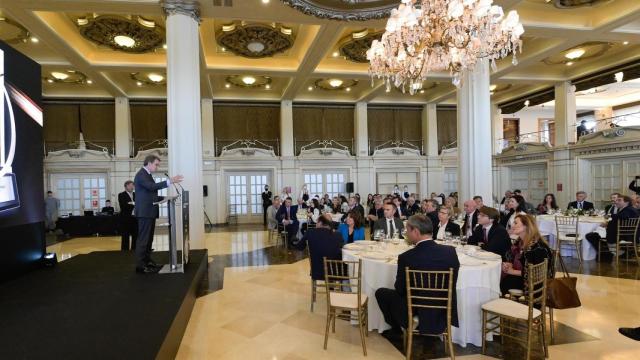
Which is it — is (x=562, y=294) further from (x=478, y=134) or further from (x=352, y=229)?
(x=478, y=134)

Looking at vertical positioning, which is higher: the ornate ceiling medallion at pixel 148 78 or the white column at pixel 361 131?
the ornate ceiling medallion at pixel 148 78

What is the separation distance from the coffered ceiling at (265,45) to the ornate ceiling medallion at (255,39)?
0.09 feet

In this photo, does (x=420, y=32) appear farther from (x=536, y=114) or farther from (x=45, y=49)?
(x=536, y=114)

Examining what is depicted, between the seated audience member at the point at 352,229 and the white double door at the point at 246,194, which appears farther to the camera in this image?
the white double door at the point at 246,194

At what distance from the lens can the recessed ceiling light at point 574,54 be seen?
10992mm

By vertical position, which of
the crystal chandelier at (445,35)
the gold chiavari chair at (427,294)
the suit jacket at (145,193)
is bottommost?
the gold chiavari chair at (427,294)

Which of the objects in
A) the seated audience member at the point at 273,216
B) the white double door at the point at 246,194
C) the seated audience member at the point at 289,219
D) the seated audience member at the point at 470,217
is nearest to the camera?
the seated audience member at the point at 470,217

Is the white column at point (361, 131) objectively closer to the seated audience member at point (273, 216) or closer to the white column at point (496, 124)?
the white column at point (496, 124)

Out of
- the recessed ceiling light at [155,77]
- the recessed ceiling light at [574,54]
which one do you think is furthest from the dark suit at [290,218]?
the recessed ceiling light at [574,54]

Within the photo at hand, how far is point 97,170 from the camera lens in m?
14.3

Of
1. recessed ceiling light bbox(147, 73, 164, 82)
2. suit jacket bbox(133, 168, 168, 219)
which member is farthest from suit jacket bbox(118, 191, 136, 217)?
recessed ceiling light bbox(147, 73, 164, 82)

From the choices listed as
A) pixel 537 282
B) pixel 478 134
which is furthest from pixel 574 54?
pixel 537 282

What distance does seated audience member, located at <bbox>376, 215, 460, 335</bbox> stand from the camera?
122 inches

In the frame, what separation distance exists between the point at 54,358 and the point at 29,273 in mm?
3572
